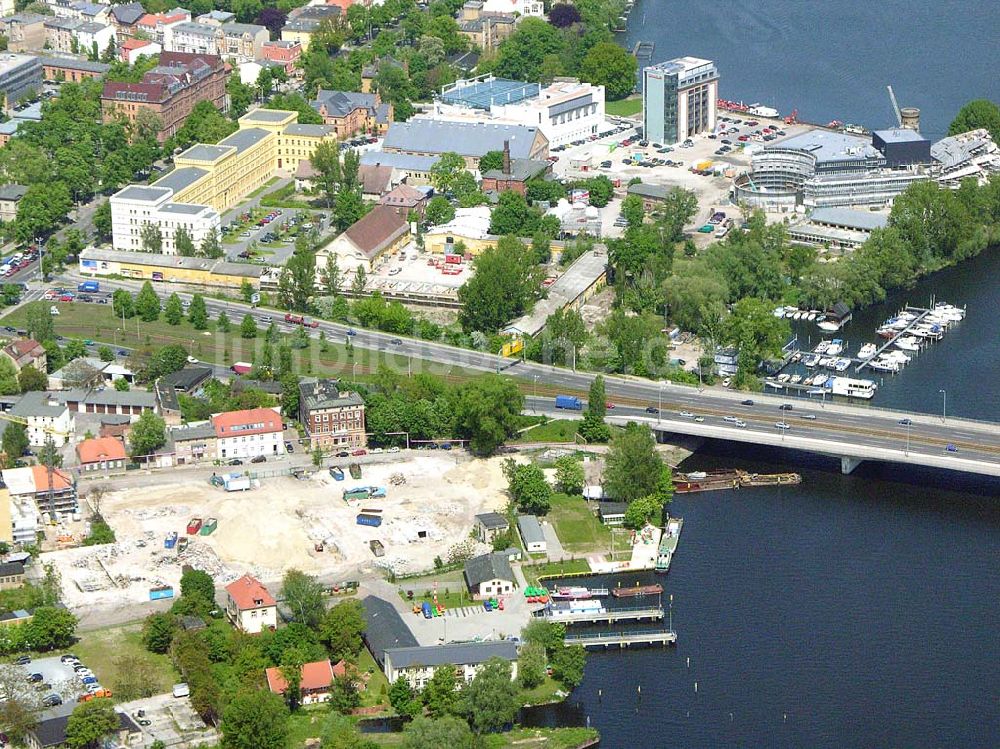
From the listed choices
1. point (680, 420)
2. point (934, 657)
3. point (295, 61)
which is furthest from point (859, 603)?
point (295, 61)

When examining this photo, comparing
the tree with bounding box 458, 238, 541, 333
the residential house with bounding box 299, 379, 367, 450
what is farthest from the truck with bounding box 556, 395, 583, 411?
the tree with bounding box 458, 238, 541, 333

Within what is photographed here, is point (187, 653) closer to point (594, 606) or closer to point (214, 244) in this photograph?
point (594, 606)

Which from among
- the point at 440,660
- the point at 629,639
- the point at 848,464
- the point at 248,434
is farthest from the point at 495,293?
the point at 440,660

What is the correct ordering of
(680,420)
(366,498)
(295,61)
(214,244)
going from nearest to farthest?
(366,498), (680,420), (214,244), (295,61)

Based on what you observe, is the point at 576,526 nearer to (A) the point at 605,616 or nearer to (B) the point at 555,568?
(B) the point at 555,568

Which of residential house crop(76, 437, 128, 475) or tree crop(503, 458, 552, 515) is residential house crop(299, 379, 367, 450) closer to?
residential house crop(76, 437, 128, 475)

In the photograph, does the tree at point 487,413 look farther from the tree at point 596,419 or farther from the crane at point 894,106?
the crane at point 894,106
